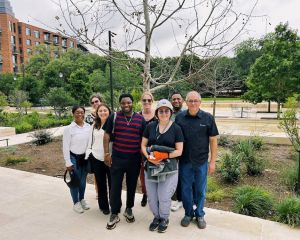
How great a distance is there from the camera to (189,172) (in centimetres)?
350

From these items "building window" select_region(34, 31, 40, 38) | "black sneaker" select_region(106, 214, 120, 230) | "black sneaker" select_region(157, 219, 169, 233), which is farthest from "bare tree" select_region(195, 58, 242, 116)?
"building window" select_region(34, 31, 40, 38)

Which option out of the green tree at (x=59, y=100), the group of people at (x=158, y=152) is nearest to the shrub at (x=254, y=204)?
the group of people at (x=158, y=152)

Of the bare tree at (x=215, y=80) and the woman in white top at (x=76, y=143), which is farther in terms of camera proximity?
the bare tree at (x=215, y=80)

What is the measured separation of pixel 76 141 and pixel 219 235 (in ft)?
7.64

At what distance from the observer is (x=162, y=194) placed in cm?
340

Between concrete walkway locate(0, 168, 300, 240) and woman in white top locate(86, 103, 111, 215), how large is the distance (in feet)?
1.73

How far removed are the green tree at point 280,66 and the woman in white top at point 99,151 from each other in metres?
15.2

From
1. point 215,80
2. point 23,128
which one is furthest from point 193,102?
point 23,128

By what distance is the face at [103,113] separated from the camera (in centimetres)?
381

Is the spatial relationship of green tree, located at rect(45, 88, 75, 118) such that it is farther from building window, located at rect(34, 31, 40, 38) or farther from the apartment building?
building window, located at rect(34, 31, 40, 38)

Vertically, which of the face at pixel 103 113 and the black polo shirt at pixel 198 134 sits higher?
the face at pixel 103 113

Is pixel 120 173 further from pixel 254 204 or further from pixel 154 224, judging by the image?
pixel 254 204

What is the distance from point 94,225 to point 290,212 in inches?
107

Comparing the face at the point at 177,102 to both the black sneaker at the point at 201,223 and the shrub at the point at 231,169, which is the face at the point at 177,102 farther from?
the shrub at the point at 231,169
